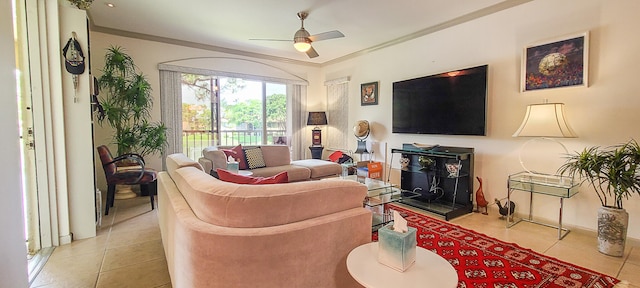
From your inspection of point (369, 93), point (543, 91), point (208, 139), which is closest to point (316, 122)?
point (369, 93)

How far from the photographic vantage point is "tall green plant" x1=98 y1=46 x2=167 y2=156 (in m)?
3.91

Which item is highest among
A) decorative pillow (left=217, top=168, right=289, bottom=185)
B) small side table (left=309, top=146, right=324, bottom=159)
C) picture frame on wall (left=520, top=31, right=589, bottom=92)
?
picture frame on wall (left=520, top=31, right=589, bottom=92)

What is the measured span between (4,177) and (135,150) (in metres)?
3.25

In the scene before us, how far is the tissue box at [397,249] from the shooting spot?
1.17 metres

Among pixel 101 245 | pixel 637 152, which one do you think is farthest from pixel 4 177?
pixel 637 152

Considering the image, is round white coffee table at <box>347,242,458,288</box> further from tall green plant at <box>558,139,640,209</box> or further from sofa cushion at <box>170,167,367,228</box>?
tall green plant at <box>558,139,640,209</box>

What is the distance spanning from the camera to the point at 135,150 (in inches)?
168

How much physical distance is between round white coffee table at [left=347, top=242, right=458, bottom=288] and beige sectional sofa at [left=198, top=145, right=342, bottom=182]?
2.87 m

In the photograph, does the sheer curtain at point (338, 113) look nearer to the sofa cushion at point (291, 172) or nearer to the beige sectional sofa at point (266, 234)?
the sofa cushion at point (291, 172)

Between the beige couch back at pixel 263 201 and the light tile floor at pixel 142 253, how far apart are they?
1007mm

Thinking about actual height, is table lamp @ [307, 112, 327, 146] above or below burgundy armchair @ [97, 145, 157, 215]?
above

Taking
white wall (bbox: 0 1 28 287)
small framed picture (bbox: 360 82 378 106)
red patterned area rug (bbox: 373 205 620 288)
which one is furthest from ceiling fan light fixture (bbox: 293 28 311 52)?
white wall (bbox: 0 1 28 287)

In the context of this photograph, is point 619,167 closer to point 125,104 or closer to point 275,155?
point 275,155

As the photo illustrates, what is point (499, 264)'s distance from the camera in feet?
7.11
